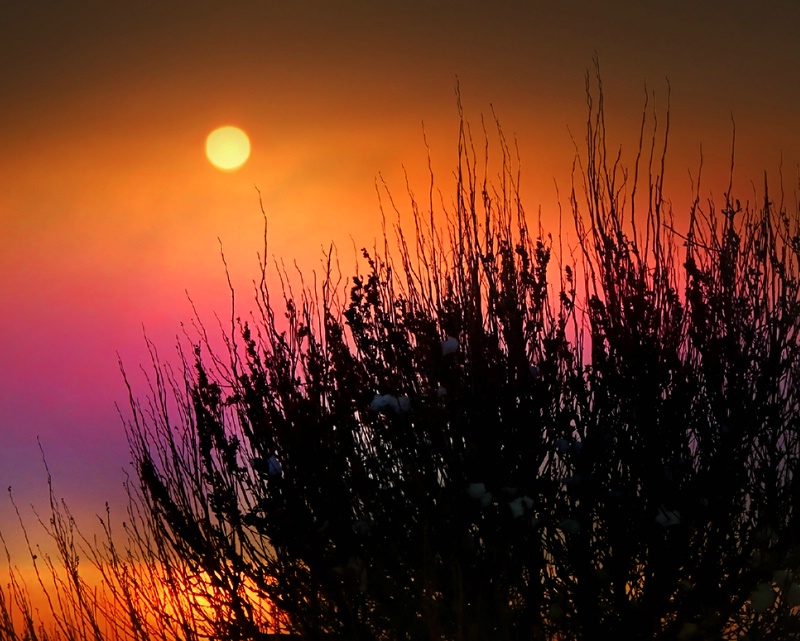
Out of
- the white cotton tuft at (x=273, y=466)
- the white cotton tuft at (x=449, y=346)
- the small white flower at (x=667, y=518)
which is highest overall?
the white cotton tuft at (x=449, y=346)

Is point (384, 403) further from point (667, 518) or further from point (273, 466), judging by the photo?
point (667, 518)

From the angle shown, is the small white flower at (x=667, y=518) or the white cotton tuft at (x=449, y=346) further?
the small white flower at (x=667, y=518)

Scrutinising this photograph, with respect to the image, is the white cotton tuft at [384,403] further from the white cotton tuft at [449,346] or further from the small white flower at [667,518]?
the small white flower at [667,518]

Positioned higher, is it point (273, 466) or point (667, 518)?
point (273, 466)

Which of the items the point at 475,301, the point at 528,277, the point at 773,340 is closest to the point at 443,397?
the point at 475,301

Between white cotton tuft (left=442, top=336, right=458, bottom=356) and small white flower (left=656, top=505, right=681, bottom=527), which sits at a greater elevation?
white cotton tuft (left=442, top=336, right=458, bottom=356)

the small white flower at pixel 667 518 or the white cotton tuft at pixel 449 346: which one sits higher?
the white cotton tuft at pixel 449 346

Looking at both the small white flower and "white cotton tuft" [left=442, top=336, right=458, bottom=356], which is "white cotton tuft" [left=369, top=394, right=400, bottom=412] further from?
the small white flower

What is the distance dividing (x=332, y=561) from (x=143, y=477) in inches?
60.3

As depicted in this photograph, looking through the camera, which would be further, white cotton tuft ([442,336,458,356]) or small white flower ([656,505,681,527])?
small white flower ([656,505,681,527])

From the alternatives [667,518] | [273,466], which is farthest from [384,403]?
[667,518]

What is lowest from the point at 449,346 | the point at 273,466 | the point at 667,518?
the point at 667,518

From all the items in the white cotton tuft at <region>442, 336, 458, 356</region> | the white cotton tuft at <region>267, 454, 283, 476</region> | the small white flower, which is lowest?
the small white flower

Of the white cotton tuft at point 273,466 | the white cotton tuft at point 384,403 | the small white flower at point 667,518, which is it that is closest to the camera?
the white cotton tuft at point 384,403
